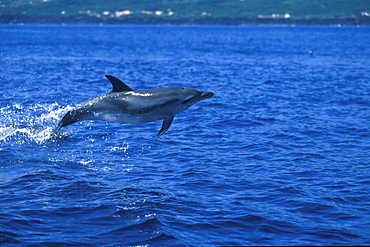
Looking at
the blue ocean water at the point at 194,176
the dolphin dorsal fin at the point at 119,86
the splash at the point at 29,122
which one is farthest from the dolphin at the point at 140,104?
the splash at the point at 29,122

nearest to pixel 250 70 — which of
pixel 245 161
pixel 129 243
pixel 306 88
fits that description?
pixel 306 88

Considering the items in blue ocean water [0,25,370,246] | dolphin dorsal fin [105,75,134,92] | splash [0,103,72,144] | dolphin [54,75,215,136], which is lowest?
blue ocean water [0,25,370,246]

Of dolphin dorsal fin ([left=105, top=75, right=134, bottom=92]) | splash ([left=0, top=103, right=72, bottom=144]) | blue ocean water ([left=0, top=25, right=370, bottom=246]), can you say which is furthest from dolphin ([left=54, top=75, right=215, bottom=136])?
splash ([left=0, top=103, right=72, bottom=144])

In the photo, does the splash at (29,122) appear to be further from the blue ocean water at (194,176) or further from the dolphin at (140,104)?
the dolphin at (140,104)

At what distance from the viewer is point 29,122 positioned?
826 inches

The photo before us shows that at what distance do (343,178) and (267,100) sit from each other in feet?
48.9

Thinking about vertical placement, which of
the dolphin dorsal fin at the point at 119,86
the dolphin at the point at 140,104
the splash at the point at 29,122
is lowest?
the splash at the point at 29,122

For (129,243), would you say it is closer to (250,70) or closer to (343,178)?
(343,178)

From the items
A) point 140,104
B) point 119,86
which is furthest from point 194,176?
point 119,86

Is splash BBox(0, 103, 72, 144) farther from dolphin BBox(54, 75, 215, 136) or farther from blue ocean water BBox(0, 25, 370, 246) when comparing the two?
dolphin BBox(54, 75, 215, 136)

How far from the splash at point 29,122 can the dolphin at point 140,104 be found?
14.0ft

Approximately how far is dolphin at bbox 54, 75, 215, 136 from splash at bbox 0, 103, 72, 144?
426 centimetres

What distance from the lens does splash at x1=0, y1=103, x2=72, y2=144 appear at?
18.4m

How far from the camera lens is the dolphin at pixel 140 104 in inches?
456
